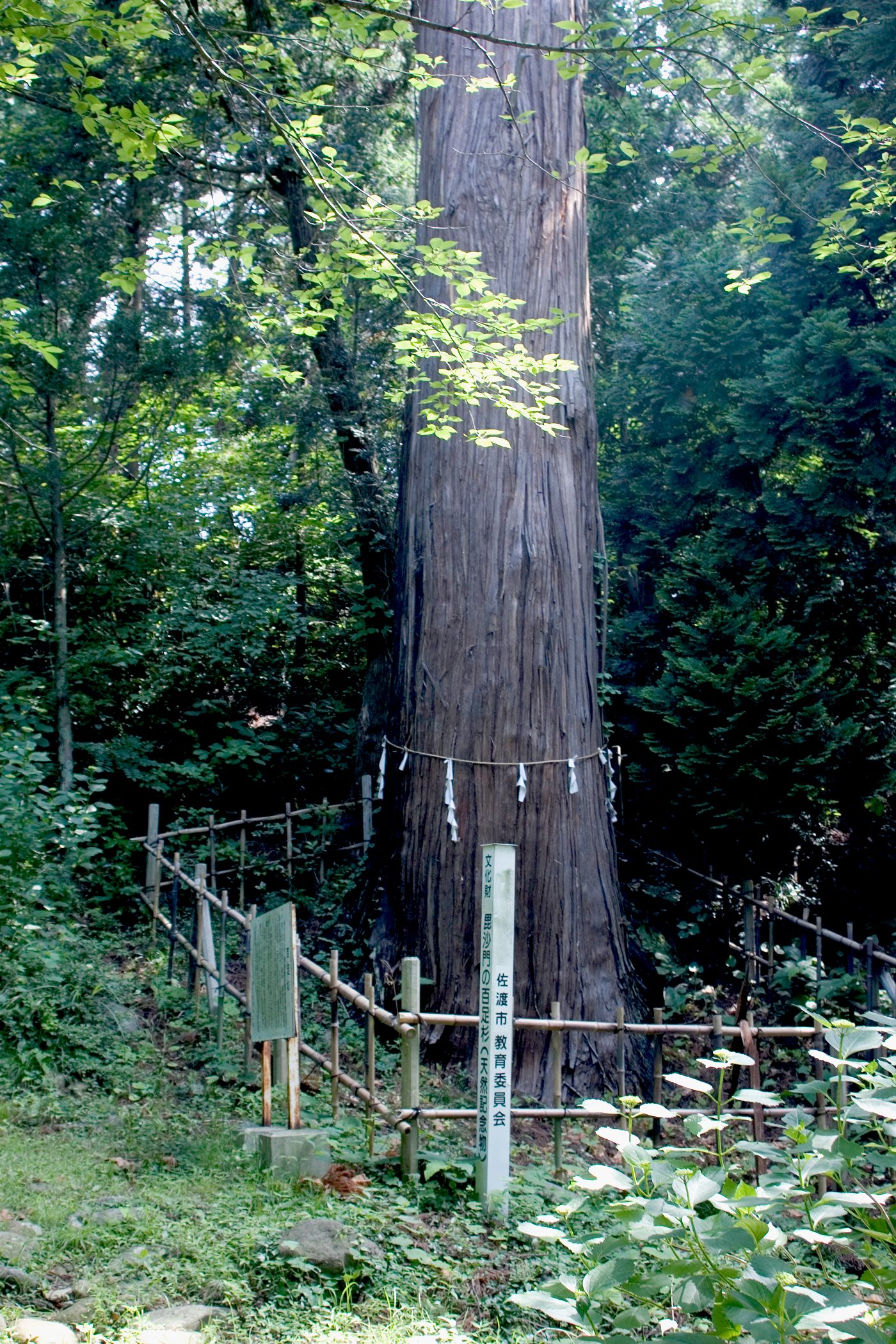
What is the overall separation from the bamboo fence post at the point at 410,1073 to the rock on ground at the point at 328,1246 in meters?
0.74

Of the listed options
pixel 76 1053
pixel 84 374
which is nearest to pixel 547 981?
pixel 76 1053

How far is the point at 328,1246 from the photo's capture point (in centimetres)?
342

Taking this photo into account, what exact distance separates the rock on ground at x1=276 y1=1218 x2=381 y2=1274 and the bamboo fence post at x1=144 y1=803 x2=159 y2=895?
5168 mm

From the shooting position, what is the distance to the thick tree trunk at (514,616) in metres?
6.19

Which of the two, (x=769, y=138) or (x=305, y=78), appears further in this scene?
(x=769, y=138)

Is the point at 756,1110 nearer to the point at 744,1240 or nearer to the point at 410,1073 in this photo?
the point at 410,1073

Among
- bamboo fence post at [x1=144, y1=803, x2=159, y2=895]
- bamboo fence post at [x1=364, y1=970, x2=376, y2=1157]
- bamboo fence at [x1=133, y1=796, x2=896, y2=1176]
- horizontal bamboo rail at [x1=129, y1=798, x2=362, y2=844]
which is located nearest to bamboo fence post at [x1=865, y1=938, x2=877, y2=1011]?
bamboo fence at [x1=133, y1=796, x2=896, y2=1176]

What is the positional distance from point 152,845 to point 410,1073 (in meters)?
4.68

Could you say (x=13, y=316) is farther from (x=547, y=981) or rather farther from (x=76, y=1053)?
(x=547, y=981)

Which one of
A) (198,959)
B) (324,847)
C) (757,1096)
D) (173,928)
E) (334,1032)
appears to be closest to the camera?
(757,1096)

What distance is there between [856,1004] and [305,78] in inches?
378

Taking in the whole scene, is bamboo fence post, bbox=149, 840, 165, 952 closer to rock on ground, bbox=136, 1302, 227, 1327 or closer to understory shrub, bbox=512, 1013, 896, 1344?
rock on ground, bbox=136, 1302, 227, 1327

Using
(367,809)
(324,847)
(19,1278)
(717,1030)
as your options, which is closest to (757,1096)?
(19,1278)

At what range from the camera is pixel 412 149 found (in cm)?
1230
